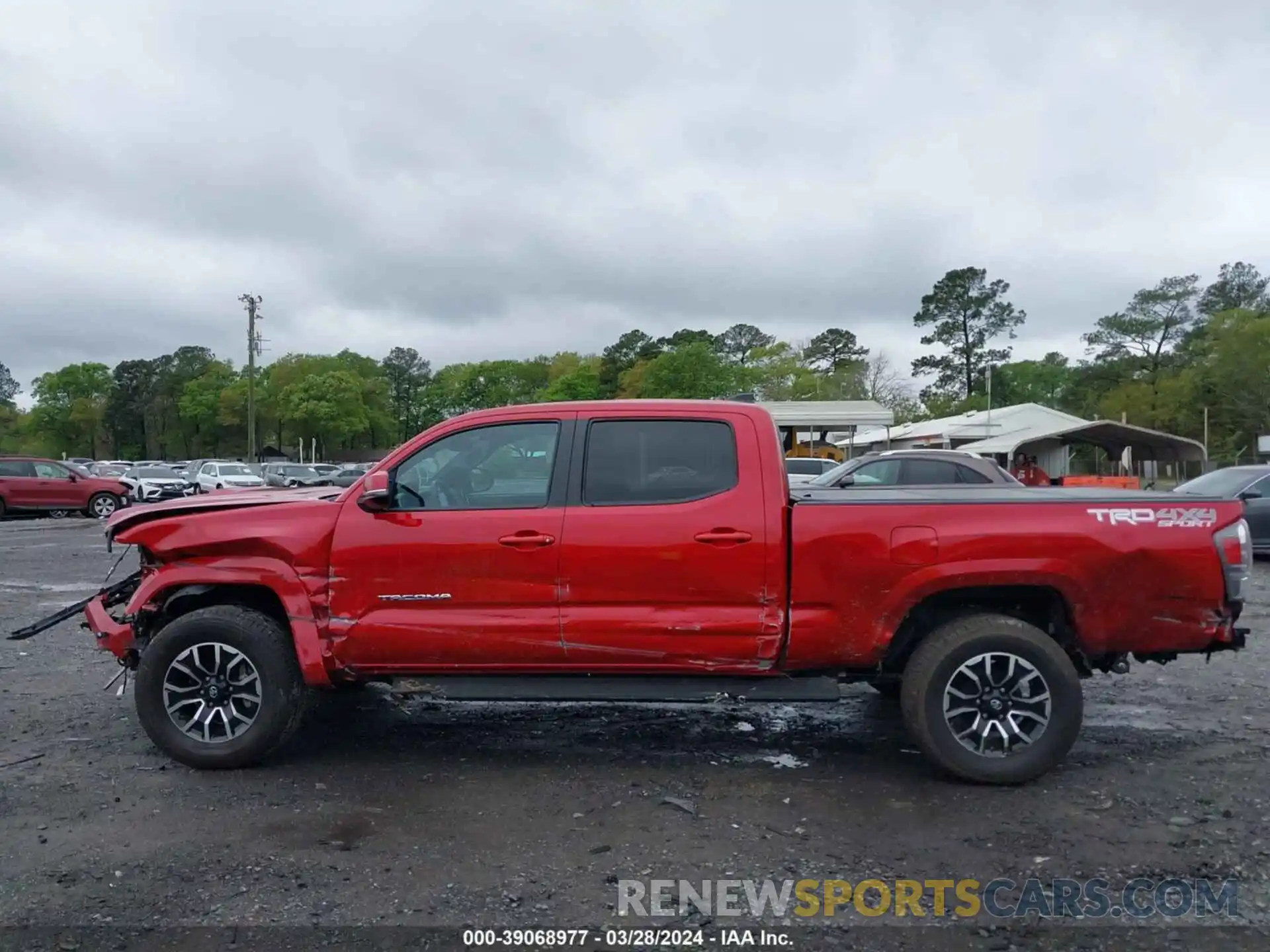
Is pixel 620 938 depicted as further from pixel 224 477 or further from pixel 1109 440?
pixel 1109 440

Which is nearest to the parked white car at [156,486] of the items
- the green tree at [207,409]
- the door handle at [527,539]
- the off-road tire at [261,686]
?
the off-road tire at [261,686]

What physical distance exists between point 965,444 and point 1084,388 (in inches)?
1469

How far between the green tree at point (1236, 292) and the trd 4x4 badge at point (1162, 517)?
A: 71.7 meters

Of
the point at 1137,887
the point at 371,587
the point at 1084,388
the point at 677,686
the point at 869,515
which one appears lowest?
the point at 1137,887

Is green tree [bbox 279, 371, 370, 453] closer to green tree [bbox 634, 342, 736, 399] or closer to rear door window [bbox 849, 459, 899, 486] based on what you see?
green tree [bbox 634, 342, 736, 399]

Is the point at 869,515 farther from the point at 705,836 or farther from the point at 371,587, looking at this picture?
the point at 371,587

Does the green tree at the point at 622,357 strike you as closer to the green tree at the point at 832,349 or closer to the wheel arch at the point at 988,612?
the green tree at the point at 832,349

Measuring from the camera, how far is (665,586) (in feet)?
15.9

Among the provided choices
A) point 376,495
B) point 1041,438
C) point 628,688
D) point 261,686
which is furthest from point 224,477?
point 628,688

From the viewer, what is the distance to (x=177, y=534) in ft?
16.8

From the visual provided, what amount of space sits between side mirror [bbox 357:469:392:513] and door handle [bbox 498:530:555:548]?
24.8 inches

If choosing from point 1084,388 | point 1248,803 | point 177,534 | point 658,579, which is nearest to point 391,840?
point 658,579

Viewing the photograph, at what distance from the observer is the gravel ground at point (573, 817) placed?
11.7 ft

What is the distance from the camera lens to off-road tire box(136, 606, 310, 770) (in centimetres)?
500
